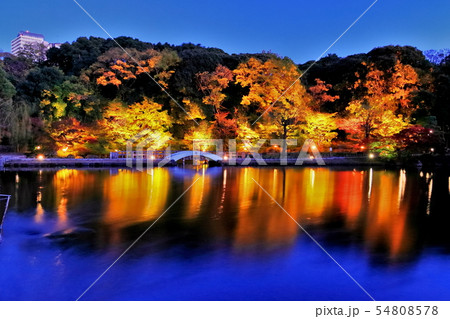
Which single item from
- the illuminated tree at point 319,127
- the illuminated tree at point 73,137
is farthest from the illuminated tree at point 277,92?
the illuminated tree at point 73,137

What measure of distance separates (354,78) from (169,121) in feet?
54.4

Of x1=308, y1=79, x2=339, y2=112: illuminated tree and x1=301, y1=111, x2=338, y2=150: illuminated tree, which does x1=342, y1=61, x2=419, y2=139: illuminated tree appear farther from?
x1=308, y1=79, x2=339, y2=112: illuminated tree

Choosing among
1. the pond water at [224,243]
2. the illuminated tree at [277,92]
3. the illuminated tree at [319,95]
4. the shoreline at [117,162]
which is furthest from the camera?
the illuminated tree at [319,95]

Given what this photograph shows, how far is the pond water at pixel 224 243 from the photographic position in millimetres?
6129

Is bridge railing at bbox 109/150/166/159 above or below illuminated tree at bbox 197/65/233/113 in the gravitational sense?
below

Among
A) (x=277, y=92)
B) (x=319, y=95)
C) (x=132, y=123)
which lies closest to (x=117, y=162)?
(x=132, y=123)

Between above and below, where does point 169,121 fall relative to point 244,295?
above

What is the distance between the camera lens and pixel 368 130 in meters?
28.5

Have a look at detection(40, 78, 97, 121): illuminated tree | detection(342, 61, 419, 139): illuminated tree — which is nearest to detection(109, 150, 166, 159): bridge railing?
detection(40, 78, 97, 121): illuminated tree

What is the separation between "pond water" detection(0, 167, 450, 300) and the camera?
20.1ft

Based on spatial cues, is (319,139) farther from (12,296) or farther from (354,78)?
(12,296)

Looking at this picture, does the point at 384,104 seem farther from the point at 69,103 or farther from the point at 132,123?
the point at 69,103

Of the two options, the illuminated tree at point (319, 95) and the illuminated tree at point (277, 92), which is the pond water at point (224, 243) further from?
the illuminated tree at point (319, 95)

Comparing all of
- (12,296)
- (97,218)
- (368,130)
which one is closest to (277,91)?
(368,130)
